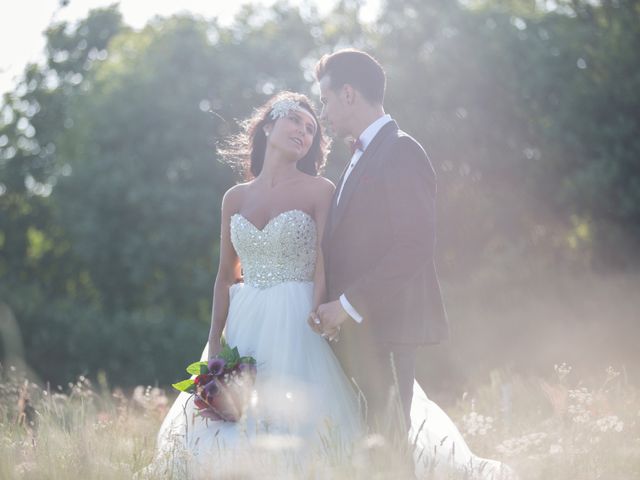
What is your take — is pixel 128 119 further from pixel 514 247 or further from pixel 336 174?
pixel 514 247

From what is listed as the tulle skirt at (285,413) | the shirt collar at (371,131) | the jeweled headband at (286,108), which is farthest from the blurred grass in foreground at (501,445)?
the jeweled headband at (286,108)

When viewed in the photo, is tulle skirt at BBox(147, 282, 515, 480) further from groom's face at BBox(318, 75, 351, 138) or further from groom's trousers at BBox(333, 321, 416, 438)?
groom's face at BBox(318, 75, 351, 138)

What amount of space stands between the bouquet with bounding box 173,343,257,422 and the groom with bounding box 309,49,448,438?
0.52 metres

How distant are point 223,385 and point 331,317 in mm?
770

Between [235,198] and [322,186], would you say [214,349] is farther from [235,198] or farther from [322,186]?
[322,186]

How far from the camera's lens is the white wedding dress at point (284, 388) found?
4.84 m

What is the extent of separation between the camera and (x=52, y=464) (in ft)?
14.9

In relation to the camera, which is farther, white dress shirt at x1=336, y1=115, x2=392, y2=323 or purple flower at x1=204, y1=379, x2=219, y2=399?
white dress shirt at x1=336, y1=115, x2=392, y2=323

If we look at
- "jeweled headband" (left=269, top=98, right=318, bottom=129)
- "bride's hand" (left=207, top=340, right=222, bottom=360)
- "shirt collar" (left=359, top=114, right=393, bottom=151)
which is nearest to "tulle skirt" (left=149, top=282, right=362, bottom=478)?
"bride's hand" (left=207, top=340, right=222, bottom=360)

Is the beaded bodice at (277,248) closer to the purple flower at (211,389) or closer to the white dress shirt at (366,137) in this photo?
the white dress shirt at (366,137)

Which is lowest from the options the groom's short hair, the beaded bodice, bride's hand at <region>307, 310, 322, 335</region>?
bride's hand at <region>307, 310, 322, 335</region>

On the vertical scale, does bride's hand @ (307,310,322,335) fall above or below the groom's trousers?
above

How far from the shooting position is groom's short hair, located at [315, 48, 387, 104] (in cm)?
515

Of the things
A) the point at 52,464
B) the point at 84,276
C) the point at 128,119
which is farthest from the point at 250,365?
the point at 84,276
